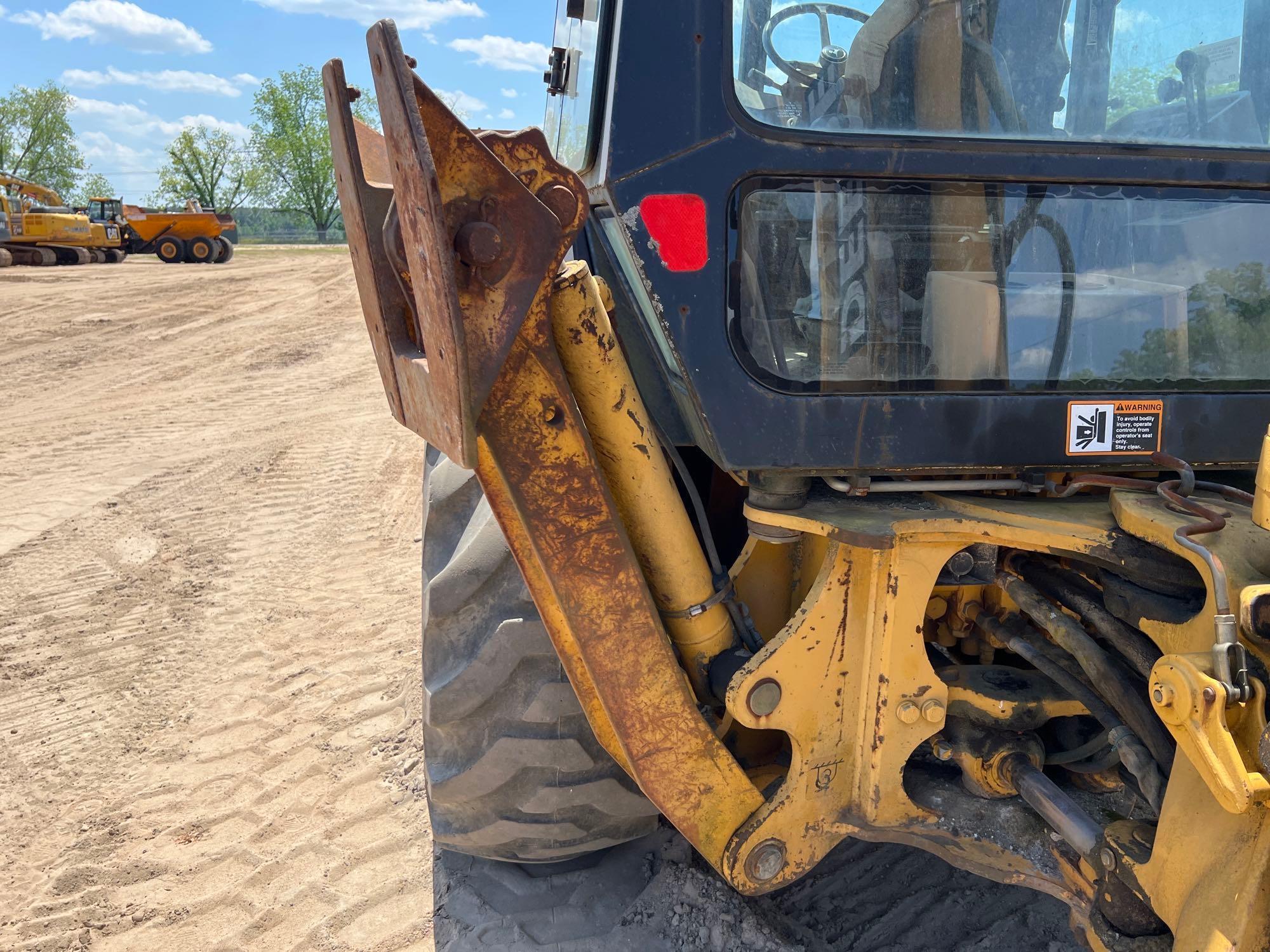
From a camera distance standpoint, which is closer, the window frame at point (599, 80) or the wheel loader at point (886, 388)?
the wheel loader at point (886, 388)

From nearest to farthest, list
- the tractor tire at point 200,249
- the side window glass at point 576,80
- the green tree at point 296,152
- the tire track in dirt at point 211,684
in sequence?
the side window glass at point 576,80 → the tire track in dirt at point 211,684 → the tractor tire at point 200,249 → the green tree at point 296,152

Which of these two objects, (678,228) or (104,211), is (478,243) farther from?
(104,211)

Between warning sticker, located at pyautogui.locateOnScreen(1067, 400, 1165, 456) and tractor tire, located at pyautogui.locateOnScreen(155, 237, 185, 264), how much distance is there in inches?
1061

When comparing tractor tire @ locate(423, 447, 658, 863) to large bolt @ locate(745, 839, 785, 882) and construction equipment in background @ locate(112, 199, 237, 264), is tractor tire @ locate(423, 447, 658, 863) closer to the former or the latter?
large bolt @ locate(745, 839, 785, 882)

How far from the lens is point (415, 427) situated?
5.54 feet

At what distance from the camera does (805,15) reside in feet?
5.83

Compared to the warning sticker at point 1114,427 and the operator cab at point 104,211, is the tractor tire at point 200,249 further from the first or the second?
the warning sticker at point 1114,427

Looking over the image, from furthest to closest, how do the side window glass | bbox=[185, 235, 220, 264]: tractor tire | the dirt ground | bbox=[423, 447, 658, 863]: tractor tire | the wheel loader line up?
bbox=[185, 235, 220, 264]: tractor tire < the dirt ground < bbox=[423, 447, 658, 863]: tractor tire < the side window glass < the wheel loader

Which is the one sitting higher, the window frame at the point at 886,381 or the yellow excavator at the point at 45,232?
the yellow excavator at the point at 45,232

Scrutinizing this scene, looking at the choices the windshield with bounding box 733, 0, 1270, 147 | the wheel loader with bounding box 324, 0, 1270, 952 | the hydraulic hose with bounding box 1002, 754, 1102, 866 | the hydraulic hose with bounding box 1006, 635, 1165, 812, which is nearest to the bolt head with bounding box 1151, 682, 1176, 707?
the wheel loader with bounding box 324, 0, 1270, 952

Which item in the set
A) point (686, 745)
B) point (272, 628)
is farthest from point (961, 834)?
point (272, 628)

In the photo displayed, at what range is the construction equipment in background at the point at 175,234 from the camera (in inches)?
981

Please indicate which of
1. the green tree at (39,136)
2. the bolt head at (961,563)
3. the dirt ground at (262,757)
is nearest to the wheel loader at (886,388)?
the bolt head at (961,563)

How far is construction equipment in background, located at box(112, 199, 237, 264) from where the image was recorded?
24906mm
